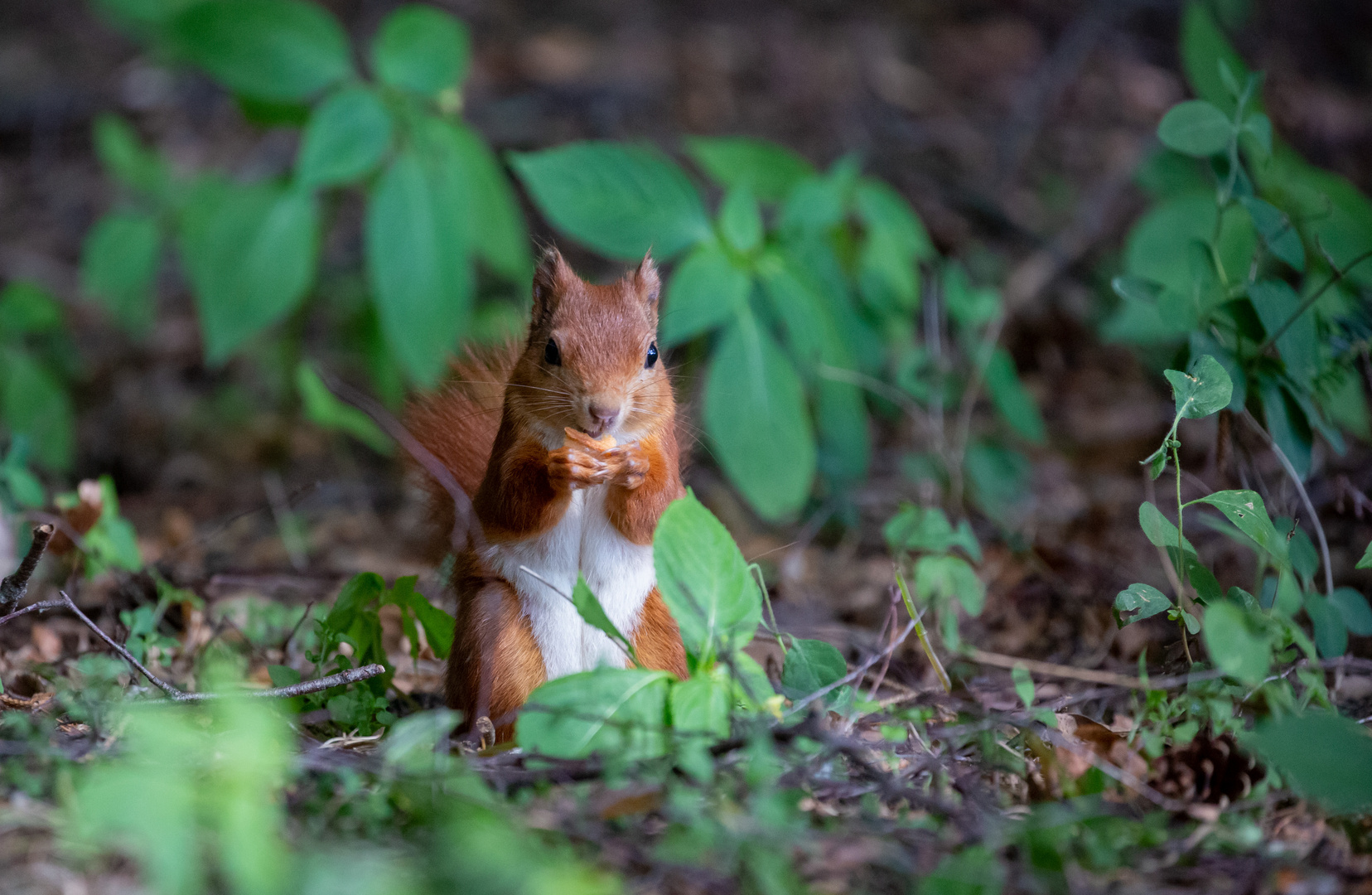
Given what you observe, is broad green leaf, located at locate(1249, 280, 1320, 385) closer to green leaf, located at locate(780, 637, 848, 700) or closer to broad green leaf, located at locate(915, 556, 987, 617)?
broad green leaf, located at locate(915, 556, 987, 617)

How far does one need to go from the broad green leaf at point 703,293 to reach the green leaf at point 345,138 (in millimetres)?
901

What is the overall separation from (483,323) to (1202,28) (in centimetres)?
260

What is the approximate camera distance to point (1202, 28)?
3008mm

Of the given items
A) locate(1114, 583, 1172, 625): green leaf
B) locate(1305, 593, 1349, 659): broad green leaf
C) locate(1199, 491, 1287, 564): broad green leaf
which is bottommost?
locate(1305, 593, 1349, 659): broad green leaf

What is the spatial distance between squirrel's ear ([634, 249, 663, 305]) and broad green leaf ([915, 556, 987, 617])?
824 mm

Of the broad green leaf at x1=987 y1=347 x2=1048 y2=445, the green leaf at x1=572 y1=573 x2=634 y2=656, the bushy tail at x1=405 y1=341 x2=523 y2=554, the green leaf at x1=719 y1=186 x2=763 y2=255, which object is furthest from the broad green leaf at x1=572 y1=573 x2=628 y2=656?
the broad green leaf at x1=987 y1=347 x2=1048 y2=445

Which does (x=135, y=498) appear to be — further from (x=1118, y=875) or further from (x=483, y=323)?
(x=1118, y=875)

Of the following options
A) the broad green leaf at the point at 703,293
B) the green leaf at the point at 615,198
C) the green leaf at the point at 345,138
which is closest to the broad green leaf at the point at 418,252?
the green leaf at the point at 345,138

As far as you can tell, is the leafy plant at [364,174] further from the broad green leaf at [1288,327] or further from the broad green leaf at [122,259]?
the broad green leaf at [1288,327]

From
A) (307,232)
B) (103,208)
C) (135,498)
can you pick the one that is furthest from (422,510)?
(103,208)

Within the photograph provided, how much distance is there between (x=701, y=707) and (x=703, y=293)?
5.11 ft

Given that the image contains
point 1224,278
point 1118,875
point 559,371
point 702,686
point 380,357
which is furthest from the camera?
point 380,357

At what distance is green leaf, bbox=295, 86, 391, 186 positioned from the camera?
10.1 ft

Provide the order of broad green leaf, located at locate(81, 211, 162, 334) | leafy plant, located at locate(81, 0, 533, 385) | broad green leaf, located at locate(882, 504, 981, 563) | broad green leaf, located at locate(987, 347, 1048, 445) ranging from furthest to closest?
1. broad green leaf, located at locate(81, 211, 162, 334)
2. broad green leaf, located at locate(987, 347, 1048, 445)
3. leafy plant, located at locate(81, 0, 533, 385)
4. broad green leaf, located at locate(882, 504, 981, 563)
